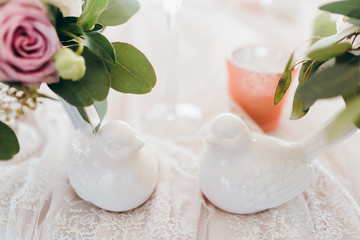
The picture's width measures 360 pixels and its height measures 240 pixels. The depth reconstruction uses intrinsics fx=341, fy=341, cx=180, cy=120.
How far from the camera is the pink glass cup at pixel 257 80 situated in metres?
0.72

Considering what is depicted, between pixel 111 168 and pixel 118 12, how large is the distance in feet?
0.74

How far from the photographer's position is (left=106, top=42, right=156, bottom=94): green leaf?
47 centimetres

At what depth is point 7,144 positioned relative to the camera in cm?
43

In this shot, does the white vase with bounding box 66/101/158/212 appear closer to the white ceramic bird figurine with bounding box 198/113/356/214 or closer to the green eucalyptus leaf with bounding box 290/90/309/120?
the white ceramic bird figurine with bounding box 198/113/356/214

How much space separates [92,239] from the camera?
0.50m

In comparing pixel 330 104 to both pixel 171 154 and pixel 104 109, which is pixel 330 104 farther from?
pixel 104 109

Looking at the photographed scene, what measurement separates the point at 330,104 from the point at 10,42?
2.46 feet

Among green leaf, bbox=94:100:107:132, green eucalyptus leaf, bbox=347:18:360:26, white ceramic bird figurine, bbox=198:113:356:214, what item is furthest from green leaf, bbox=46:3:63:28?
green eucalyptus leaf, bbox=347:18:360:26

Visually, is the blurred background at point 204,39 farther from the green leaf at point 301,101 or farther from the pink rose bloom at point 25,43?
the pink rose bloom at point 25,43

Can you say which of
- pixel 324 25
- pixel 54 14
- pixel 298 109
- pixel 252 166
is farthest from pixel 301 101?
pixel 54 14

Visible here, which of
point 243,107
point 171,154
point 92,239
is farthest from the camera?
point 243,107

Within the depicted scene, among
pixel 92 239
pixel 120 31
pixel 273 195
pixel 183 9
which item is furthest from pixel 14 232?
pixel 183 9

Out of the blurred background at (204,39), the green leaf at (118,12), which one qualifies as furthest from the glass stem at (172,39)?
the green leaf at (118,12)

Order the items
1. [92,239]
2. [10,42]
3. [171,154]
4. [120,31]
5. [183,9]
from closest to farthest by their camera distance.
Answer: [10,42] < [92,239] < [171,154] < [120,31] < [183,9]
